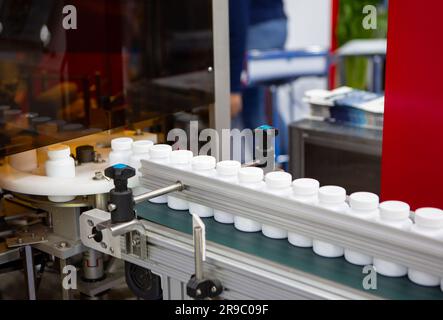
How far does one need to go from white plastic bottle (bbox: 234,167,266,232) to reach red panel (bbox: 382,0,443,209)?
564mm

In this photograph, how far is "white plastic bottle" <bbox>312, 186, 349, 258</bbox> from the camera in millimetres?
1254


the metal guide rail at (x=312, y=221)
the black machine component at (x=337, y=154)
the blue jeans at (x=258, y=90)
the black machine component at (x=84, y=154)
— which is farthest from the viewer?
the blue jeans at (x=258, y=90)

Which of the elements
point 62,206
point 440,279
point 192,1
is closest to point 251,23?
point 192,1

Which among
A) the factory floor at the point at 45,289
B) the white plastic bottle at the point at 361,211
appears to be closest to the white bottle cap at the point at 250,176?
the white plastic bottle at the point at 361,211

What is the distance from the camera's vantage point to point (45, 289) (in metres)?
2.05

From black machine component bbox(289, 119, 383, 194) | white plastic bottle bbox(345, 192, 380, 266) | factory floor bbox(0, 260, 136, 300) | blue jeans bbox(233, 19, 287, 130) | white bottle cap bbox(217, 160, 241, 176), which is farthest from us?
blue jeans bbox(233, 19, 287, 130)

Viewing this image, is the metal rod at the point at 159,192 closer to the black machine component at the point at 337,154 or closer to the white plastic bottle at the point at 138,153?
the white plastic bottle at the point at 138,153

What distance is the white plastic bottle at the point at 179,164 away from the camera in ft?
4.93

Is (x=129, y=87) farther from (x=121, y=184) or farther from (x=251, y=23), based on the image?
(x=251, y=23)

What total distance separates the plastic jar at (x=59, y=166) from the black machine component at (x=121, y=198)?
34cm

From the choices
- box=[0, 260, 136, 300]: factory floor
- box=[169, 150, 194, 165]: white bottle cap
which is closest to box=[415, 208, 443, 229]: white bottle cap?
box=[169, 150, 194, 165]: white bottle cap

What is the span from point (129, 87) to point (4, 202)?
19.4 inches

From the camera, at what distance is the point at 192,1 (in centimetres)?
200

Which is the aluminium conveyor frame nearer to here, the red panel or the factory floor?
the factory floor
